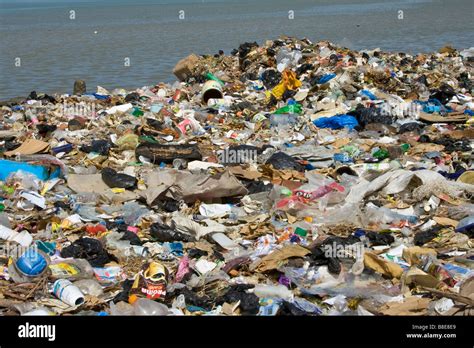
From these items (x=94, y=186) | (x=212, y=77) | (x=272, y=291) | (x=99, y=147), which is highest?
(x=212, y=77)

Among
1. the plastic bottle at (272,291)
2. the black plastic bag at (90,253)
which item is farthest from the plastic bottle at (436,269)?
the black plastic bag at (90,253)

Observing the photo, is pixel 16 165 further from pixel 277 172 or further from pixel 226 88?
pixel 226 88

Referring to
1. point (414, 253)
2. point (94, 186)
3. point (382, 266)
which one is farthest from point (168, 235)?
point (414, 253)

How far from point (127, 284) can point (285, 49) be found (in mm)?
11244

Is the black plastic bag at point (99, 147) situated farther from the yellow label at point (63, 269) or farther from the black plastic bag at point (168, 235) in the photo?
the yellow label at point (63, 269)

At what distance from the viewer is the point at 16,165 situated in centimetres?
823

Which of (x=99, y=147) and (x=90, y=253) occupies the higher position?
(x=99, y=147)

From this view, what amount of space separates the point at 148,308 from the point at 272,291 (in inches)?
37.4

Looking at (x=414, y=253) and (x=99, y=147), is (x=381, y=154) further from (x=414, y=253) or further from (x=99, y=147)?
(x=99, y=147)

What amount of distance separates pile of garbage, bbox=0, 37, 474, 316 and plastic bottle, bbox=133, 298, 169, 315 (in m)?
0.01

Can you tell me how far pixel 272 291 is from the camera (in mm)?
5340
